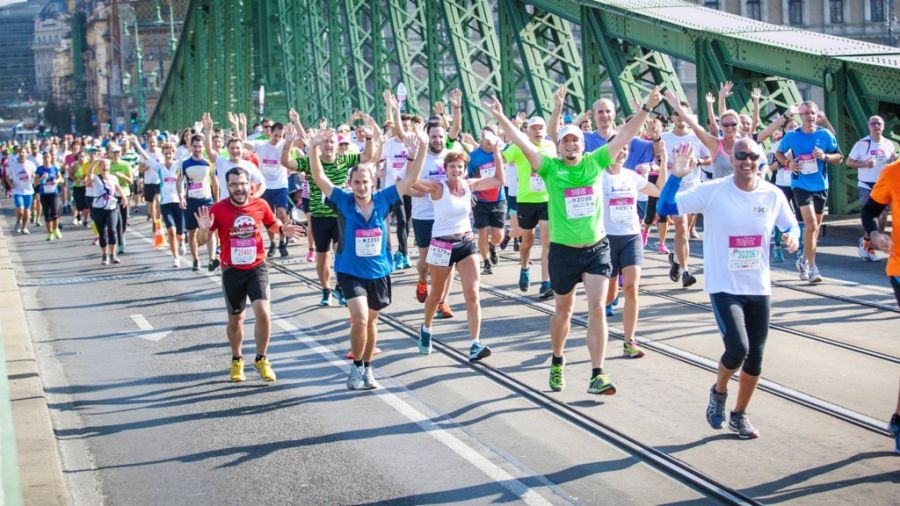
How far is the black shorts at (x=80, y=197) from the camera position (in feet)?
91.7

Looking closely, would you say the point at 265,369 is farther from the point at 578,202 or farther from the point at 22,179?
the point at 22,179

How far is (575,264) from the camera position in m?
9.41

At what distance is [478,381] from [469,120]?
14.2m

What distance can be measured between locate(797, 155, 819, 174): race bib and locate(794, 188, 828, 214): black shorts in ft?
0.69

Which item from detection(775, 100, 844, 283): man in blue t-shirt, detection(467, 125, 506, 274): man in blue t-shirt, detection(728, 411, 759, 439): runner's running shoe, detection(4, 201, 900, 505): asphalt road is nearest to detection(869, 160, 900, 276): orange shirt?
detection(4, 201, 900, 505): asphalt road

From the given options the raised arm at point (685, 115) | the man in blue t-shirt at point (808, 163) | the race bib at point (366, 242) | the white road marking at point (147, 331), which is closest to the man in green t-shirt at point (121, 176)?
the white road marking at point (147, 331)

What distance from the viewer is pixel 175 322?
13883 millimetres

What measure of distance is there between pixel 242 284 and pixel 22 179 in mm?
18194

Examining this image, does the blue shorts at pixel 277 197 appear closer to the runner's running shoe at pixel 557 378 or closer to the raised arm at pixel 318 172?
the raised arm at pixel 318 172

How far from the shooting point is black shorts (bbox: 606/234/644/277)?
10.7m

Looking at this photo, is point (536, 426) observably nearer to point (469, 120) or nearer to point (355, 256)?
point (355, 256)

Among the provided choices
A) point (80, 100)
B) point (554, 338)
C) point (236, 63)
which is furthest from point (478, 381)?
point (80, 100)

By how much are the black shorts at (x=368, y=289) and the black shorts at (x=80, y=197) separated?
18656 mm

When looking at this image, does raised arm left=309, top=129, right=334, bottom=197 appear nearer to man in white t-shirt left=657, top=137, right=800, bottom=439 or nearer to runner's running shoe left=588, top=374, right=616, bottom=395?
runner's running shoe left=588, top=374, right=616, bottom=395
